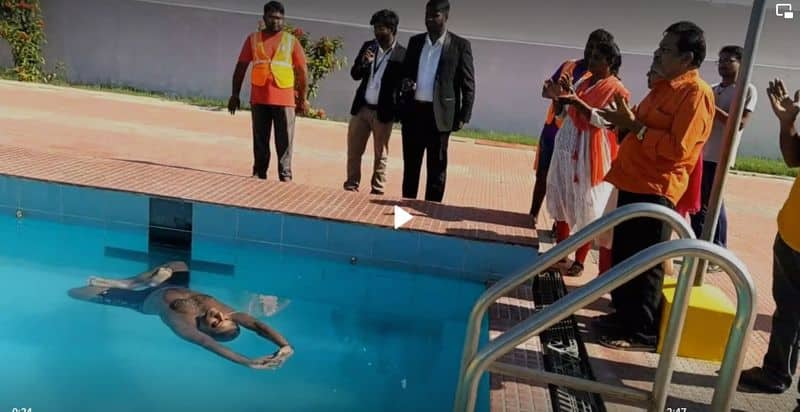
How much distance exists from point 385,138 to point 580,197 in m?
2.16

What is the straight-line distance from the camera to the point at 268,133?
6.64 meters

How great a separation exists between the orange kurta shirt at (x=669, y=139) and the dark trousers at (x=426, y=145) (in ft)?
7.38

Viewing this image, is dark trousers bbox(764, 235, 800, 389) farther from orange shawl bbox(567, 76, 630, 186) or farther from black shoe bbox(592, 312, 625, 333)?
orange shawl bbox(567, 76, 630, 186)

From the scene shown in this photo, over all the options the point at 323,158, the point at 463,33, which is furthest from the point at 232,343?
the point at 463,33

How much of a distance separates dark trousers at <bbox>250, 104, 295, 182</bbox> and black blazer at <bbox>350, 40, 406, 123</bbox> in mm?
695

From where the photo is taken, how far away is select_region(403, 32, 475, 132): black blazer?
571 cm

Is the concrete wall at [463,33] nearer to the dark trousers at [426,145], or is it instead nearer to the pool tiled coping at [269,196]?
the dark trousers at [426,145]

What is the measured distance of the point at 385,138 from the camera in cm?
633

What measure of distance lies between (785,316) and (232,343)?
2782 millimetres

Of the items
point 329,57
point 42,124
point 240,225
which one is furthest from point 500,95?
point 240,225

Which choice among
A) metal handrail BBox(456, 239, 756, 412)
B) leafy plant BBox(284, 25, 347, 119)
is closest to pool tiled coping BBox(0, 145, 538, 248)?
metal handrail BBox(456, 239, 756, 412)

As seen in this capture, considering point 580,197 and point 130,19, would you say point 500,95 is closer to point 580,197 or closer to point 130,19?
point 130,19

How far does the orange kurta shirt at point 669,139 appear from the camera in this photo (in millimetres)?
3447
